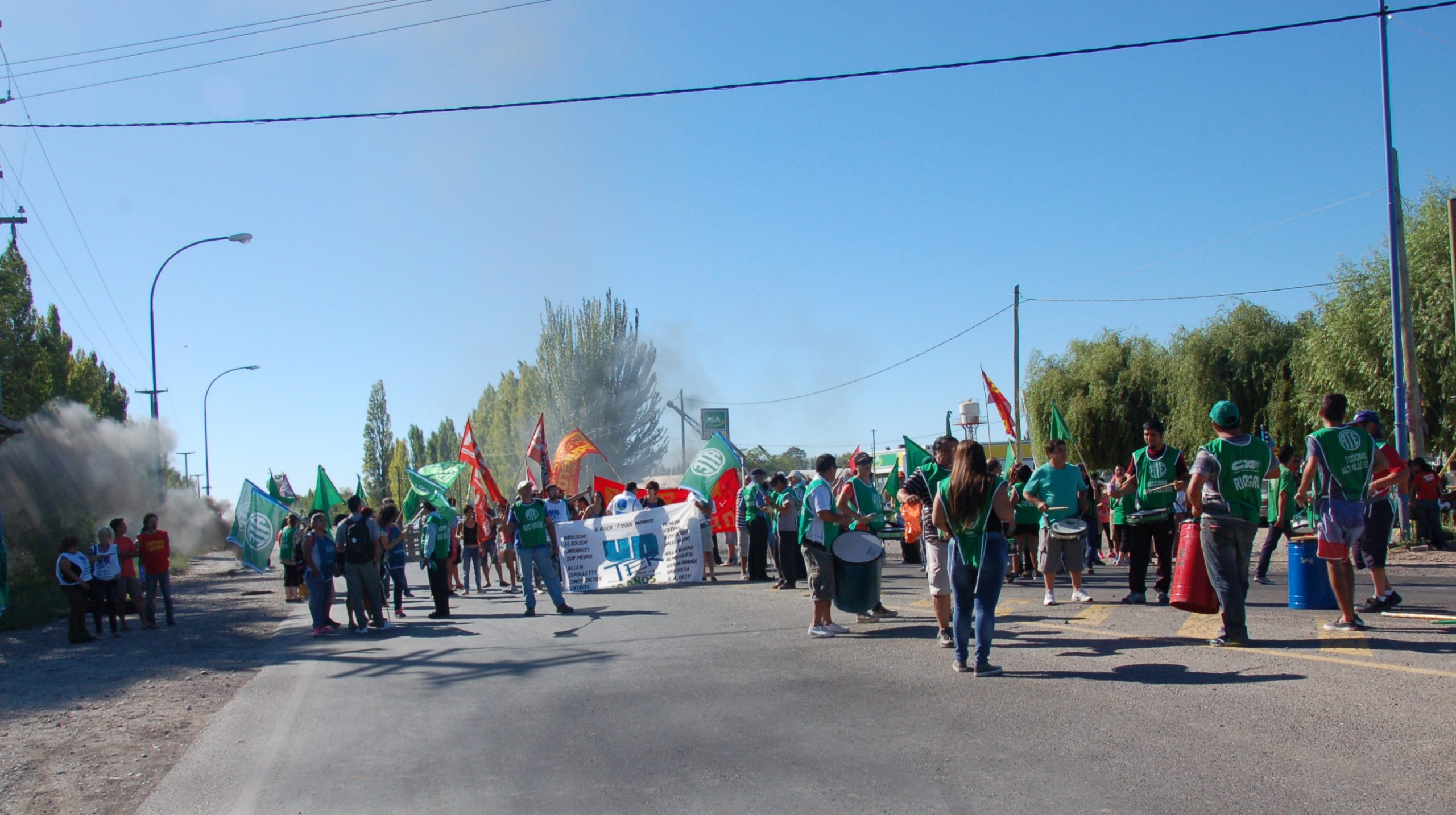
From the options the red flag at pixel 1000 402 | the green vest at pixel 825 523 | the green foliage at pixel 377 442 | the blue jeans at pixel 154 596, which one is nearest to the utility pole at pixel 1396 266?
the red flag at pixel 1000 402

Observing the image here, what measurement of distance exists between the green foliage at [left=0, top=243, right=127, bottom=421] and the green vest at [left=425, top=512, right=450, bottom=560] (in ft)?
40.8

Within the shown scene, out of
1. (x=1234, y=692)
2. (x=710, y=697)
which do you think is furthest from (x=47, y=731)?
(x=1234, y=692)

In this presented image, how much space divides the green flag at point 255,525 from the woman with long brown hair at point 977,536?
19936 mm

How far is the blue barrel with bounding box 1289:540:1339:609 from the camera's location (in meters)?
9.23

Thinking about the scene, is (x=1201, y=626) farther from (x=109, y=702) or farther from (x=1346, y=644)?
(x=109, y=702)

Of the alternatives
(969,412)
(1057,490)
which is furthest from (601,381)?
(1057,490)

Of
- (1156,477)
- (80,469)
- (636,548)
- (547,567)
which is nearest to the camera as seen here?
(1156,477)

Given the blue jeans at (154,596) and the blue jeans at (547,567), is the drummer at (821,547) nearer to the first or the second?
the blue jeans at (547,567)

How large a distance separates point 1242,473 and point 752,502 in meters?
10.0

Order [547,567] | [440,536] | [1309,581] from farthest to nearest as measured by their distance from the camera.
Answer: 1. [440,536]
2. [547,567]
3. [1309,581]

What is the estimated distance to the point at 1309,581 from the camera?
934cm

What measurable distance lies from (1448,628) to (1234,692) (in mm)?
2982

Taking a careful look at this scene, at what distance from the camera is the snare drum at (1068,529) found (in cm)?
1042

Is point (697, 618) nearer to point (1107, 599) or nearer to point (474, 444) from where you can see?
point (1107, 599)
